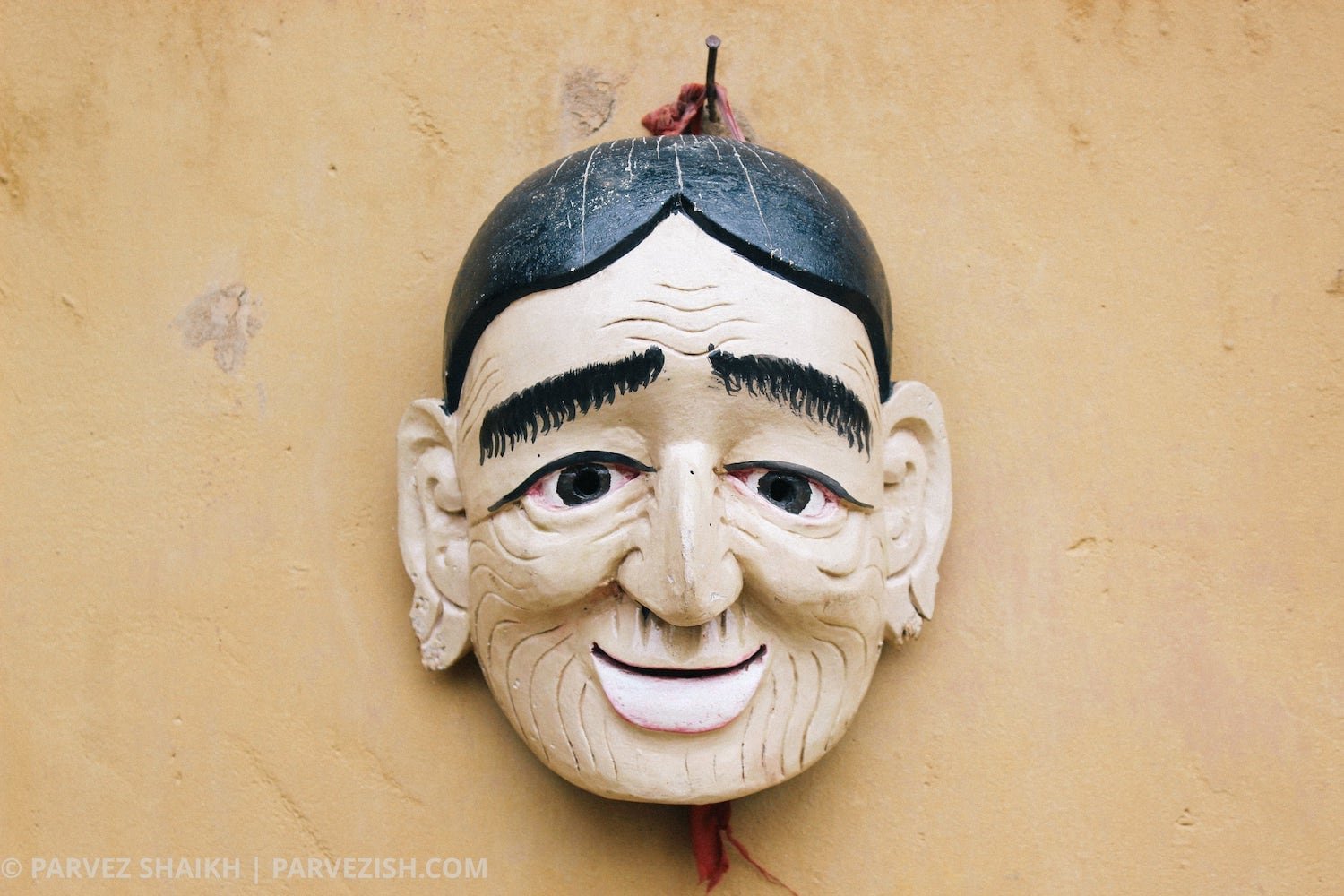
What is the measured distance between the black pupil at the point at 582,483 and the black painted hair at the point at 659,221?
0.82ft

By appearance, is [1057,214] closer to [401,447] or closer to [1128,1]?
[1128,1]

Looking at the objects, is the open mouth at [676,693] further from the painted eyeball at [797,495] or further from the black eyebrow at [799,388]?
the black eyebrow at [799,388]

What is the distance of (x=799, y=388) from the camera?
178cm

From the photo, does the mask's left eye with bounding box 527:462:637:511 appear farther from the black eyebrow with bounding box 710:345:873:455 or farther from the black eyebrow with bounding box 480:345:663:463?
the black eyebrow with bounding box 710:345:873:455

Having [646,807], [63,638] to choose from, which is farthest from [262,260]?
[646,807]

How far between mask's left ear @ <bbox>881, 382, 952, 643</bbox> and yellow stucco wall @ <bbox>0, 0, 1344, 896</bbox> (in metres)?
0.11

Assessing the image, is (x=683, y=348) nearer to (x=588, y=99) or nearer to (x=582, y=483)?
(x=582, y=483)

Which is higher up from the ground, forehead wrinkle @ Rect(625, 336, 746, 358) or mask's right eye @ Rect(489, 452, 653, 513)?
forehead wrinkle @ Rect(625, 336, 746, 358)

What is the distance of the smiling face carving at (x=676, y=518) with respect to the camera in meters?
1.75

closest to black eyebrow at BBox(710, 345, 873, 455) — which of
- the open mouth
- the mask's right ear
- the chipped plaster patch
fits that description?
the open mouth

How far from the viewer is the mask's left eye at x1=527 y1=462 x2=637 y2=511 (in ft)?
5.94

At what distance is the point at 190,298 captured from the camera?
224cm

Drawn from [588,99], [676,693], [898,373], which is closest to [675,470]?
[676,693]

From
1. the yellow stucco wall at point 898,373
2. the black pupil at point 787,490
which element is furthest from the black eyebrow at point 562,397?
the yellow stucco wall at point 898,373
